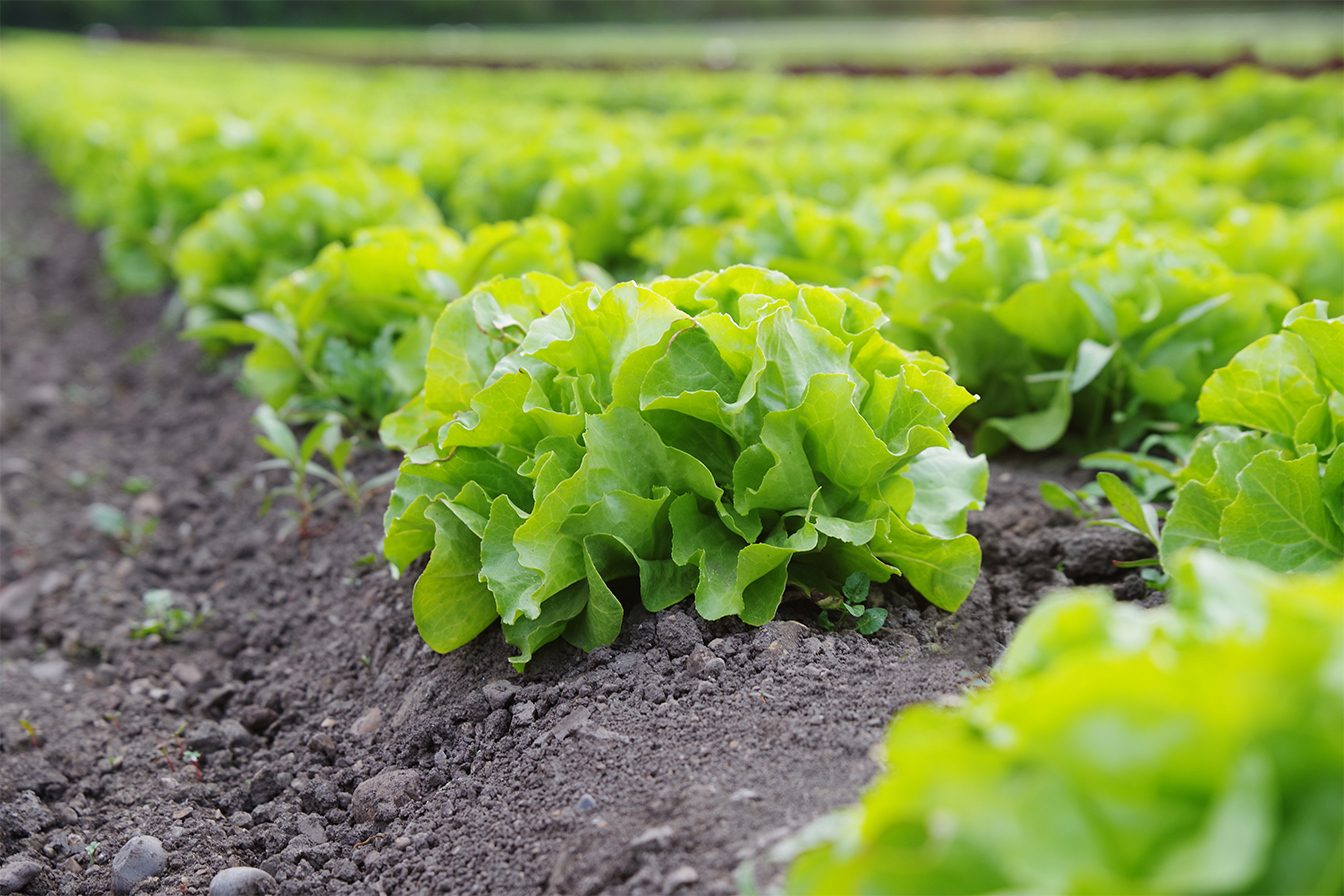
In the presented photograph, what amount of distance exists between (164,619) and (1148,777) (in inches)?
131

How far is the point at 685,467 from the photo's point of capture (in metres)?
2.23

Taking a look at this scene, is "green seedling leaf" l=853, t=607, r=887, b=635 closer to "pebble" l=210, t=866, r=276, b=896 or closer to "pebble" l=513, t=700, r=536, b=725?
"pebble" l=513, t=700, r=536, b=725

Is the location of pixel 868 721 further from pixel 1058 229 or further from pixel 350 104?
pixel 350 104

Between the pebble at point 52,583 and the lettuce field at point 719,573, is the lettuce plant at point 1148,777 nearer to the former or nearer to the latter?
the lettuce field at point 719,573

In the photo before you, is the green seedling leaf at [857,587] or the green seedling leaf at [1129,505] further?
the green seedling leaf at [1129,505]

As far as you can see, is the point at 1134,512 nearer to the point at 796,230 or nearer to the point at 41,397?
the point at 796,230

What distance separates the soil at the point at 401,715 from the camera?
1879mm

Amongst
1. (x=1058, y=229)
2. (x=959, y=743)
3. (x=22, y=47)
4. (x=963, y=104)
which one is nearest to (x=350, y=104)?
(x=963, y=104)

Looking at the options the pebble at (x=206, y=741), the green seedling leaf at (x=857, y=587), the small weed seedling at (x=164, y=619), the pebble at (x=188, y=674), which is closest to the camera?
the green seedling leaf at (x=857, y=587)

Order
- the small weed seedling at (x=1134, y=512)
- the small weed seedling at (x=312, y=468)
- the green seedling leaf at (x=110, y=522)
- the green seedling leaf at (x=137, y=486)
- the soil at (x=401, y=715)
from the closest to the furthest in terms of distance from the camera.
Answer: the soil at (x=401, y=715), the small weed seedling at (x=1134, y=512), the small weed seedling at (x=312, y=468), the green seedling leaf at (x=110, y=522), the green seedling leaf at (x=137, y=486)

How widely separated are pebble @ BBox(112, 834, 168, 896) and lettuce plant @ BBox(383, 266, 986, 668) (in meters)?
0.77

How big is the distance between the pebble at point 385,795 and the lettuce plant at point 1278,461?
1.76m

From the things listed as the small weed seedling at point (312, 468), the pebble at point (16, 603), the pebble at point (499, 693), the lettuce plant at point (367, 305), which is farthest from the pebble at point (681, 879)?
the pebble at point (16, 603)

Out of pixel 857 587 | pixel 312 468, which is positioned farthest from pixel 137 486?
pixel 857 587
